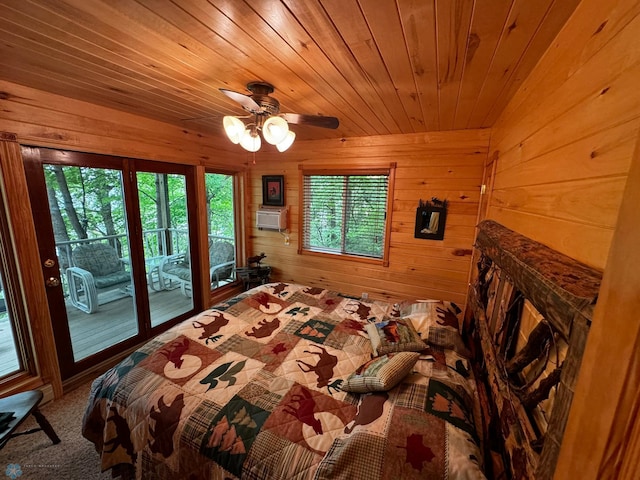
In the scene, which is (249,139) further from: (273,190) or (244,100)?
(273,190)

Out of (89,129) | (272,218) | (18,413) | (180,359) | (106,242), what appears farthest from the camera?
(272,218)

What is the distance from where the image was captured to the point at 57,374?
2.01 metres

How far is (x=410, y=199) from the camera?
282 cm

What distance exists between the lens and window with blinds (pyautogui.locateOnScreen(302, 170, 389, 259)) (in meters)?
3.04

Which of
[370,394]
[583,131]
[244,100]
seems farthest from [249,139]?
[370,394]

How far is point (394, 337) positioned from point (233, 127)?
5.77 ft

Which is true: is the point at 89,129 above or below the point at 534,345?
above

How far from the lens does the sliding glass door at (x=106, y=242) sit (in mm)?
1982

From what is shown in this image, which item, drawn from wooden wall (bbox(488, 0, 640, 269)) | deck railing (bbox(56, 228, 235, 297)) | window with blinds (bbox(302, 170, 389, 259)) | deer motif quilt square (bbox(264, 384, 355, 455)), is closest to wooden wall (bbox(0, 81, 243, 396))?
deck railing (bbox(56, 228, 235, 297))

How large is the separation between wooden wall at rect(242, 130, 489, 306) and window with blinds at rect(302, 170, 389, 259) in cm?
14

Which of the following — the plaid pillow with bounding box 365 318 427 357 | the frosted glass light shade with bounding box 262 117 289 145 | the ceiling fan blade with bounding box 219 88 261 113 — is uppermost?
the ceiling fan blade with bounding box 219 88 261 113

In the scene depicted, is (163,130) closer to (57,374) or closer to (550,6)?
(57,374)

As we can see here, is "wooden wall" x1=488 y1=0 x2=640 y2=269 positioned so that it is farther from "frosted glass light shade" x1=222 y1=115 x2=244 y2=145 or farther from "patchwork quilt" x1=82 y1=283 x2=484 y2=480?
"frosted glass light shade" x1=222 y1=115 x2=244 y2=145

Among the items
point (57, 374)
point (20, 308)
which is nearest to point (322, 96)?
point (20, 308)
